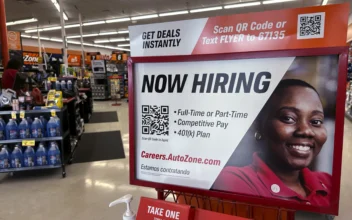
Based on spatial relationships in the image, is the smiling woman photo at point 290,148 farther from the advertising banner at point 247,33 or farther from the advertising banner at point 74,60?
the advertising banner at point 74,60

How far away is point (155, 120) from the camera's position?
120 cm

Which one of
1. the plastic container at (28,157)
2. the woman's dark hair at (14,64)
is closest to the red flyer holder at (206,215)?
the plastic container at (28,157)

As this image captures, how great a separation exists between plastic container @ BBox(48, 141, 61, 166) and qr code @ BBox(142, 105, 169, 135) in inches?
121

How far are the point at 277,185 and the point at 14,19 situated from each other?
16465mm

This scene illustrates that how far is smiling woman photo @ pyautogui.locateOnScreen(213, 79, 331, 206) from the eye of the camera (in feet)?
3.05

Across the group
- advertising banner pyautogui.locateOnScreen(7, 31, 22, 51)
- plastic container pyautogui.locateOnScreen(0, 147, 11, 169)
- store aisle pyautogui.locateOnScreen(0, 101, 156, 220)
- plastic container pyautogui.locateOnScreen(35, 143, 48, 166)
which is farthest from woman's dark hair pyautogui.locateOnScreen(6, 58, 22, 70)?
A: advertising banner pyautogui.locateOnScreen(7, 31, 22, 51)

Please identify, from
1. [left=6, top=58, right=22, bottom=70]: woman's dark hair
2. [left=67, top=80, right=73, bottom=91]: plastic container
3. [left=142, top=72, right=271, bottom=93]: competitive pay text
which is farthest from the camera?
[left=67, top=80, right=73, bottom=91]: plastic container

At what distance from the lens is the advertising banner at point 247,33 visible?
860 millimetres

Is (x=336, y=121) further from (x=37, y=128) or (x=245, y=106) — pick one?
(x=37, y=128)

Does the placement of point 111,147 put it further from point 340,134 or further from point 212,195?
point 340,134

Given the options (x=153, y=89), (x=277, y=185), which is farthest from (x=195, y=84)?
(x=277, y=185)

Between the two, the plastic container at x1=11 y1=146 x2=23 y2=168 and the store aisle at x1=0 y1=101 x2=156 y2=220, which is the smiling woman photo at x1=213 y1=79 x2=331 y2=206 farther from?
the plastic container at x1=11 y1=146 x2=23 y2=168

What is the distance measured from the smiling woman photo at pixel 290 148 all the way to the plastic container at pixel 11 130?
3687 mm

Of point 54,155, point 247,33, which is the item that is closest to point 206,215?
point 247,33
